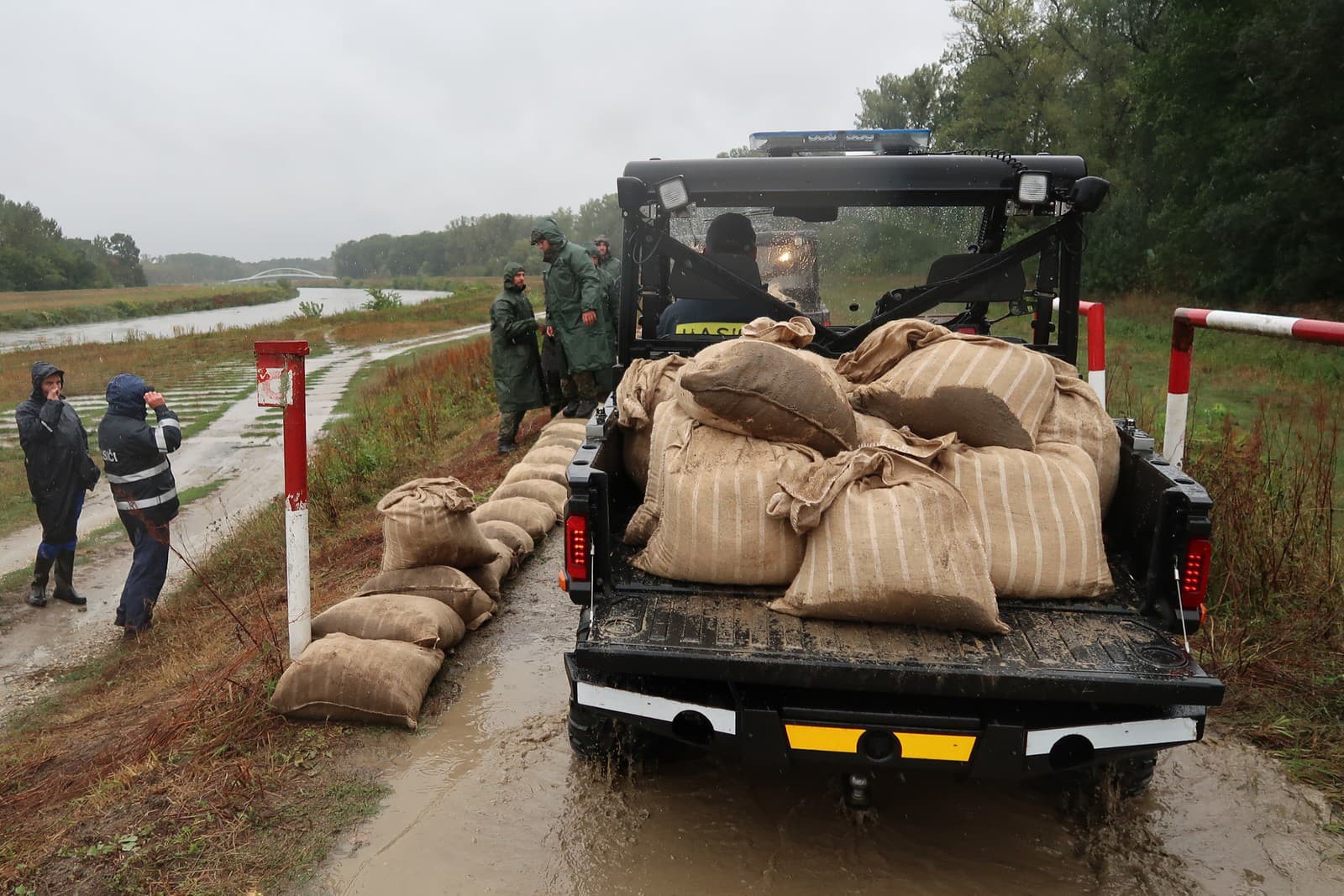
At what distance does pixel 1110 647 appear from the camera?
7.91 ft

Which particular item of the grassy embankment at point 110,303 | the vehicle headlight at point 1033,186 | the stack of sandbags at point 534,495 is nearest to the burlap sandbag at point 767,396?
the vehicle headlight at point 1033,186

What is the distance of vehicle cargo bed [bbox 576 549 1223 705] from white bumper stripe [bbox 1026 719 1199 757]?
0.12 meters

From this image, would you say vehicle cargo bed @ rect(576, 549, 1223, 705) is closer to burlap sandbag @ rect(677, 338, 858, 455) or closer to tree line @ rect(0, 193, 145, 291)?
burlap sandbag @ rect(677, 338, 858, 455)

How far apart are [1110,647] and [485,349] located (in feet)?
50.5

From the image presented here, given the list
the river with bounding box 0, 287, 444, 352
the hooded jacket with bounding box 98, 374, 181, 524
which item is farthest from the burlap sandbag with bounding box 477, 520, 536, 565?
the river with bounding box 0, 287, 444, 352

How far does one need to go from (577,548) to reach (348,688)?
1.26 meters

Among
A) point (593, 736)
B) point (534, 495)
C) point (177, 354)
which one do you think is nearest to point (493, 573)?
point (534, 495)

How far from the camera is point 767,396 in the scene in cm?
274

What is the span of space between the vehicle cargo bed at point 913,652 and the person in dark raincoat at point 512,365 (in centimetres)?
626

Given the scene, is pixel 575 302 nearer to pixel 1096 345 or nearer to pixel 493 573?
pixel 493 573

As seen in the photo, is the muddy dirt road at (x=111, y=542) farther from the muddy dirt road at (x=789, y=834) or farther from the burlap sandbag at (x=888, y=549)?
the burlap sandbag at (x=888, y=549)

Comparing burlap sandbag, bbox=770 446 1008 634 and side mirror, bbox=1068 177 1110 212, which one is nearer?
burlap sandbag, bbox=770 446 1008 634

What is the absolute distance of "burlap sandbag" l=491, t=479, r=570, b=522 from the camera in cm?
575

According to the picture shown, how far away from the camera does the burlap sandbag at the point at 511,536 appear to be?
501cm
